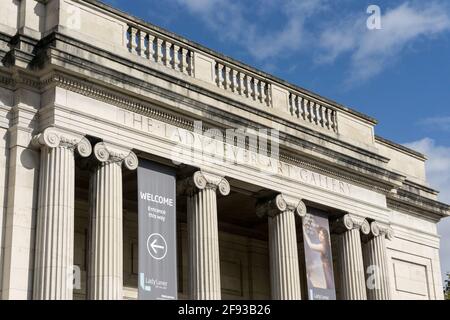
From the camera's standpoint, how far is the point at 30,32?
23.1 meters

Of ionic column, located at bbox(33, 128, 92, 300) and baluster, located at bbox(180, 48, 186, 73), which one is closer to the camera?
ionic column, located at bbox(33, 128, 92, 300)

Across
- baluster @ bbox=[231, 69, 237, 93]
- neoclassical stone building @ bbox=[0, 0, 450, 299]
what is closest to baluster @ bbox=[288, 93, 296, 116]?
neoclassical stone building @ bbox=[0, 0, 450, 299]

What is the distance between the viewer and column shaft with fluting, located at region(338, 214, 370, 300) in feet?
97.5

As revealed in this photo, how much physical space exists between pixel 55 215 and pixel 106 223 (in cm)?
157

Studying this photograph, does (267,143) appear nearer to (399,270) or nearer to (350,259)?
(350,259)

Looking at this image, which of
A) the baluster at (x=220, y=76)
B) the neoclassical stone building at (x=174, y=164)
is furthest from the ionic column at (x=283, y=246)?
the baluster at (x=220, y=76)

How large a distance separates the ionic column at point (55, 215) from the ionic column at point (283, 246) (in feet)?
24.3

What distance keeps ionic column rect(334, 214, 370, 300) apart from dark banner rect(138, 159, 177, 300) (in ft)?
26.3

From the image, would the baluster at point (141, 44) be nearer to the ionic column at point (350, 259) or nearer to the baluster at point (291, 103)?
the baluster at point (291, 103)

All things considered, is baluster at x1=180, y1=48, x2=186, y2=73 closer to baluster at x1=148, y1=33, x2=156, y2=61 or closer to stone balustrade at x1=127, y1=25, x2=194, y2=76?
stone balustrade at x1=127, y1=25, x2=194, y2=76

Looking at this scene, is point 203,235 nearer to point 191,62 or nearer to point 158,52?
point 191,62
